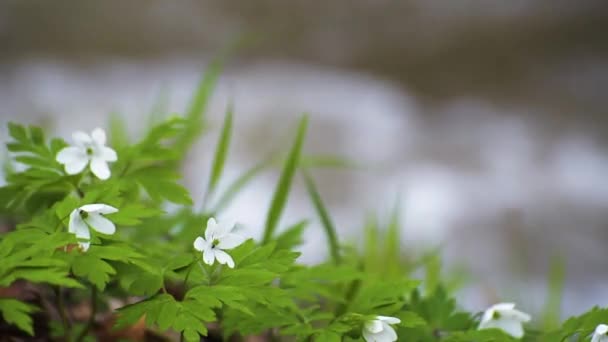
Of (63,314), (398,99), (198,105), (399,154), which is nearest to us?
(63,314)

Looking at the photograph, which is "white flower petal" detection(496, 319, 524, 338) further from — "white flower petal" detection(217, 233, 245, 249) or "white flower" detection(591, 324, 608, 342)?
"white flower petal" detection(217, 233, 245, 249)

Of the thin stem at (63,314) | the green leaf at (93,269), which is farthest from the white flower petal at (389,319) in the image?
the thin stem at (63,314)

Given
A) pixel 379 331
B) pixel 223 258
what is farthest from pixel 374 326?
pixel 223 258

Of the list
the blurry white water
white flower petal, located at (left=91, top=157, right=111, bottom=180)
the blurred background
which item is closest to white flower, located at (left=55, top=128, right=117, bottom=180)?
white flower petal, located at (left=91, top=157, right=111, bottom=180)

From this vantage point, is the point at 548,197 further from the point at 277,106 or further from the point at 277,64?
the point at 277,64

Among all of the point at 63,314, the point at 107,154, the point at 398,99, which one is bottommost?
the point at 63,314

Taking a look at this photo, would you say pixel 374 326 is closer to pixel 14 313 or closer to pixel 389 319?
pixel 389 319
